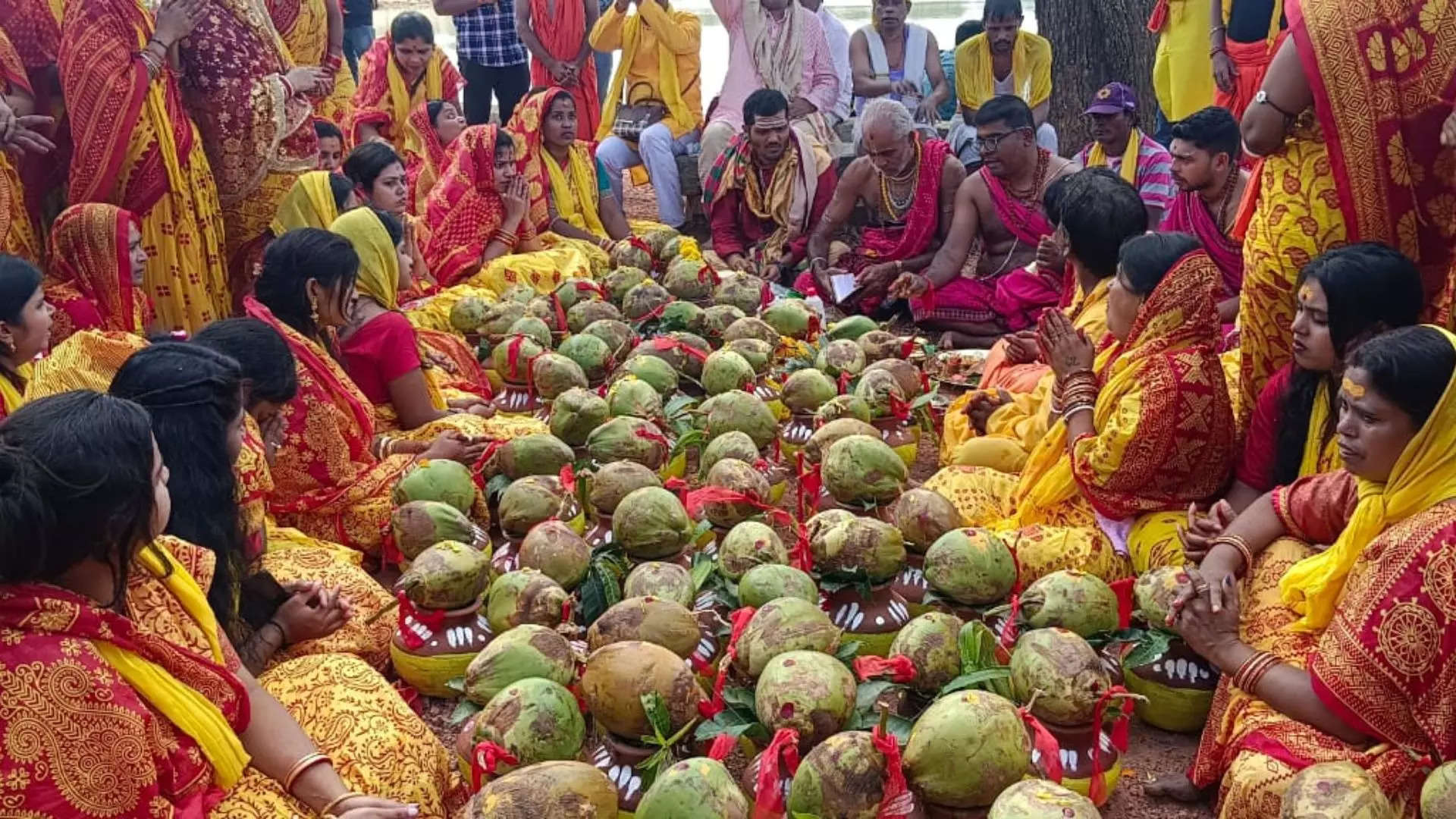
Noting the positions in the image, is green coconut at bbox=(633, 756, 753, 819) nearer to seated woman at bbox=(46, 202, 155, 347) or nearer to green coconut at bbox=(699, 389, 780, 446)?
green coconut at bbox=(699, 389, 780, 446)

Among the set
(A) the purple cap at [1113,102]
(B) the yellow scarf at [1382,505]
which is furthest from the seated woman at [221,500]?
(A) the purple cap at [1113,102]

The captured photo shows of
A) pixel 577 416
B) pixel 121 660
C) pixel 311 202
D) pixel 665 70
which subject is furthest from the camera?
pixel 665 70

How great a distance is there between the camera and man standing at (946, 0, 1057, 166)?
29.2 feet

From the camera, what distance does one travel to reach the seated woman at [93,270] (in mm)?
4266

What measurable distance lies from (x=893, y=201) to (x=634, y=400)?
10.4 ft

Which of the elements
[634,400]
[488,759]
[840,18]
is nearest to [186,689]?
[488,759]

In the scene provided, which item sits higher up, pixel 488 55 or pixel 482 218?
pixel 488 55

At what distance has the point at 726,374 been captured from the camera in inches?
185

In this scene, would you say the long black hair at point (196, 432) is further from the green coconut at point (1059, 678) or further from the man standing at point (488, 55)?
the man standing at point (488, 55)

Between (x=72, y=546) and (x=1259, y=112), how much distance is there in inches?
122

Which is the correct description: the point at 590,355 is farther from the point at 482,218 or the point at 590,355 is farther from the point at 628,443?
the point at 482,218

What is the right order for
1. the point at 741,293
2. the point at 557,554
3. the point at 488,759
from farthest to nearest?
1. the point at 741,293
2. the point at 557,554
3. the point at 488,759

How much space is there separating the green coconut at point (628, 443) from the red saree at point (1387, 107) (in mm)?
2211

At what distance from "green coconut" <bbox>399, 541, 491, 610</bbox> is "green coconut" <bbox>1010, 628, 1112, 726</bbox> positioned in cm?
144
